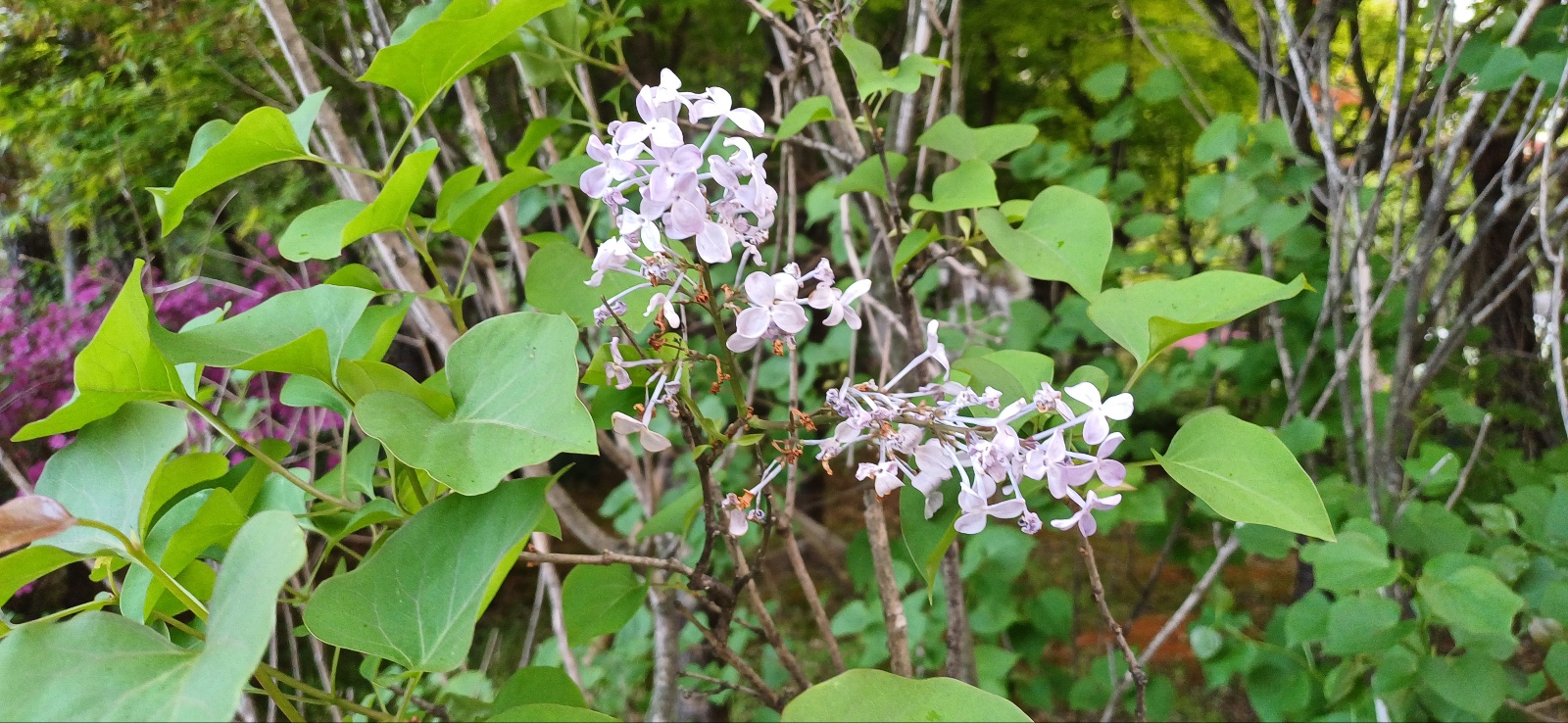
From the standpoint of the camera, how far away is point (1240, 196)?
914 millimetres

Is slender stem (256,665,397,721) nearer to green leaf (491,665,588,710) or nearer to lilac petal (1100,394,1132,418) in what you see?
green leaf (491,665,588,710)

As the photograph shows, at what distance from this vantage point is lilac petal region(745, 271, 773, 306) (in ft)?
0.84

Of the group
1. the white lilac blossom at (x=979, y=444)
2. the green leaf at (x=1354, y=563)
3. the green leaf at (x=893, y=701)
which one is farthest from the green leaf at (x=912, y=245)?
the green leaf at (x=1354, y=563)

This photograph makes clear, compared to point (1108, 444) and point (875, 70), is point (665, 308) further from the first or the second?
point (875, 70)

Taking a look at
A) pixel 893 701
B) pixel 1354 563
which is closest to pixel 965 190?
pixel 893 701

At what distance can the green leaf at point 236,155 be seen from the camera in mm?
318

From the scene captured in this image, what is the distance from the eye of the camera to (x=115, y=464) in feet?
0.97

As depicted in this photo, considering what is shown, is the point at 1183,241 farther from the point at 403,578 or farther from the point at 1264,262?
the point at 403,578

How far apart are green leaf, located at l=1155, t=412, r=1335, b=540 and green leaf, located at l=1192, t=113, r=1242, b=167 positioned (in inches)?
27.6

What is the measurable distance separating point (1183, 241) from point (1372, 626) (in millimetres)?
888

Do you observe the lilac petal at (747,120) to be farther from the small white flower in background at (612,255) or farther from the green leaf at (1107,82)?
the green leaf at (1107,82)

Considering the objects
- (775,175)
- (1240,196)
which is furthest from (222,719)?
(775,175)

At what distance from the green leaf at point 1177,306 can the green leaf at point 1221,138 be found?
64 centimetres

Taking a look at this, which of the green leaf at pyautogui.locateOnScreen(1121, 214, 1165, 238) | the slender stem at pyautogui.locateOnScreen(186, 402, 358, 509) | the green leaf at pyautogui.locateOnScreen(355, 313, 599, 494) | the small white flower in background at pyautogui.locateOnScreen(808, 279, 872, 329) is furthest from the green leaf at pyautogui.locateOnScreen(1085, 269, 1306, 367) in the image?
the green leaf at pyautogui.locateOnScreen(1121, 214, 1165, 238)
